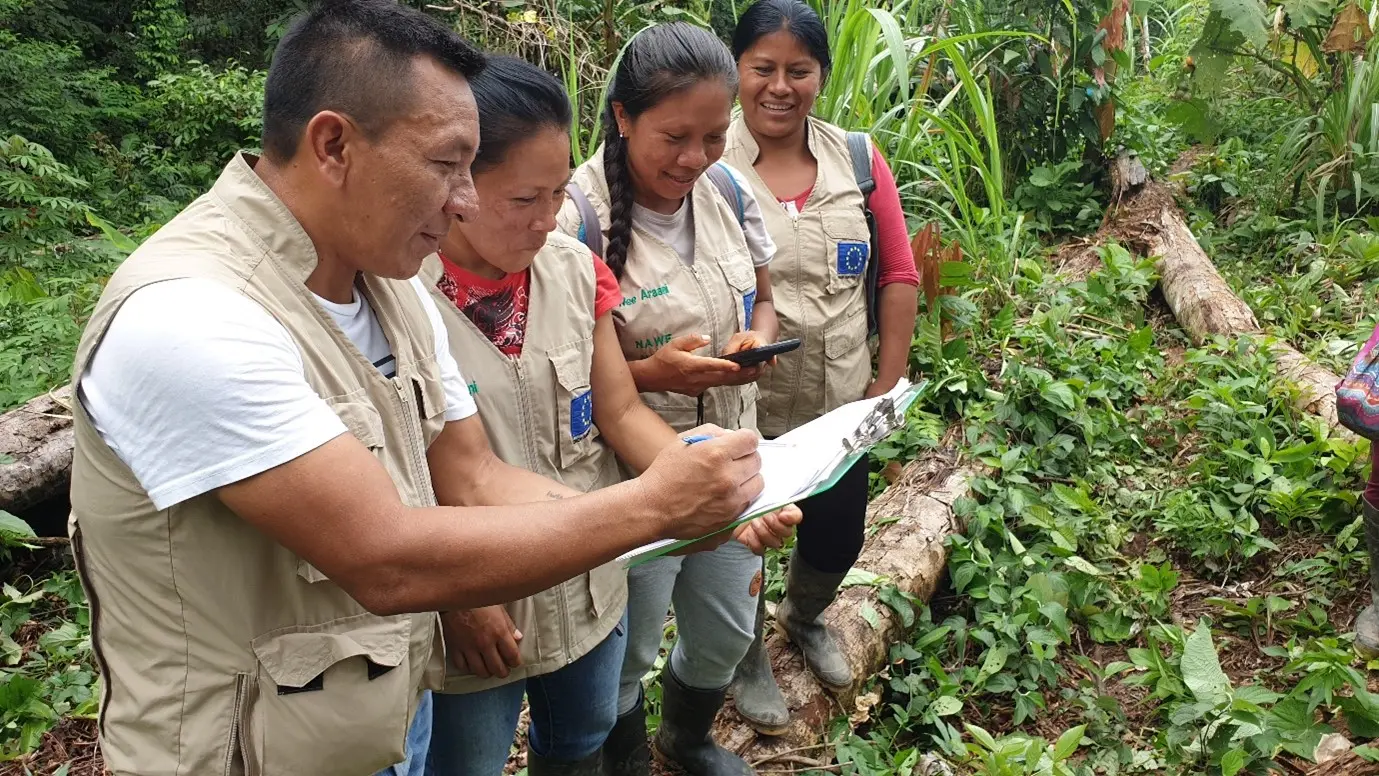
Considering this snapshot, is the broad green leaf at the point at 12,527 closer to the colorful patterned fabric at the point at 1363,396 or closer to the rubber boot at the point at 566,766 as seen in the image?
the rubber boot at the point at 566,766

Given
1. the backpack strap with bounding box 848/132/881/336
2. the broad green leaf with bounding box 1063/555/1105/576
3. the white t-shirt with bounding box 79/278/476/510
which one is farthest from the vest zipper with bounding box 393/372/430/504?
the broad green leaf with bounding box 1063/555/1105/576

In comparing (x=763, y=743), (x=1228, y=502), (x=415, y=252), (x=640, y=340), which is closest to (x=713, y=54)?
(x=640, y=340)

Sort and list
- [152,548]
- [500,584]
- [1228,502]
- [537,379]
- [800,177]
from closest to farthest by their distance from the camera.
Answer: [152,548]
[500,584]
[537,379]
[800,177]
[1228,502]

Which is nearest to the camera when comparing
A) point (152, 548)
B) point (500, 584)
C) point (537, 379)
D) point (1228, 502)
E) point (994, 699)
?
point (152, 548)

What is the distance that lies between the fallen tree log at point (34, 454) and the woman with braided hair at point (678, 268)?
2.07 metres

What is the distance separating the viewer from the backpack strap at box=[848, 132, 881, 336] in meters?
2.53

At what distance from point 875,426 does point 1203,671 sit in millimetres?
1436

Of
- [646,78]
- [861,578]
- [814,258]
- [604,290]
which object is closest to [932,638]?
[861,578]

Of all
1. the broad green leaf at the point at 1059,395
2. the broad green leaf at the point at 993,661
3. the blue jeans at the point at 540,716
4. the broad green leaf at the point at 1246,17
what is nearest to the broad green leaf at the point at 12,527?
the blue jeans at the point at 540,716

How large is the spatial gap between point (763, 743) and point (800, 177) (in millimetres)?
1398

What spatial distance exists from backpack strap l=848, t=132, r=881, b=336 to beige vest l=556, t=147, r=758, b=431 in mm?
506

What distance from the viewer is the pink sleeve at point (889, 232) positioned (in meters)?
2.56

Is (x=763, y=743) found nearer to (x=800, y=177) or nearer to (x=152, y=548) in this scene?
(x=800, y=177)

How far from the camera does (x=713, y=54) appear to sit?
1.96m
